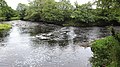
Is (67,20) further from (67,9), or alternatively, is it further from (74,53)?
(74,53)

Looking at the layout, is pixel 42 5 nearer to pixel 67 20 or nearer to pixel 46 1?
pixel 46 1

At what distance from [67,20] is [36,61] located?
4691 cm

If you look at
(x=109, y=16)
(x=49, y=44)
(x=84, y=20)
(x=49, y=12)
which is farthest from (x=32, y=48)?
(x=49, y=12)

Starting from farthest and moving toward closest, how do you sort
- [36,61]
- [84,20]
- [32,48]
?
1. [84,20]
2. [32,48]
3. [36,61]

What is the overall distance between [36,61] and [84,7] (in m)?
47.1

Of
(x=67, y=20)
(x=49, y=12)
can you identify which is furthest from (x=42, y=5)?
(x=67, y=20)

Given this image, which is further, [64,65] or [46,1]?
[46,1]

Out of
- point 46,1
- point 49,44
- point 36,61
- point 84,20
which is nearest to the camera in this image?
point 36,61

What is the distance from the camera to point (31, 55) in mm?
24375

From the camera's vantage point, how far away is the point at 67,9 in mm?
70750

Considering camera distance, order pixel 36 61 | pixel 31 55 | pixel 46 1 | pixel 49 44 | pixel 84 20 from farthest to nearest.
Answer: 1. pixel 46 1
2. pixel 84 20
3. pixel 49 44
4. pixel 31 55
5. pixel 36 61

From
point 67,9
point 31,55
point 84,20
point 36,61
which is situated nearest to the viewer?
point 36,61

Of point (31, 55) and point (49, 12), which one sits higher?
point (49, 12)

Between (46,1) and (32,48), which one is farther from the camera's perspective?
(46,1)
